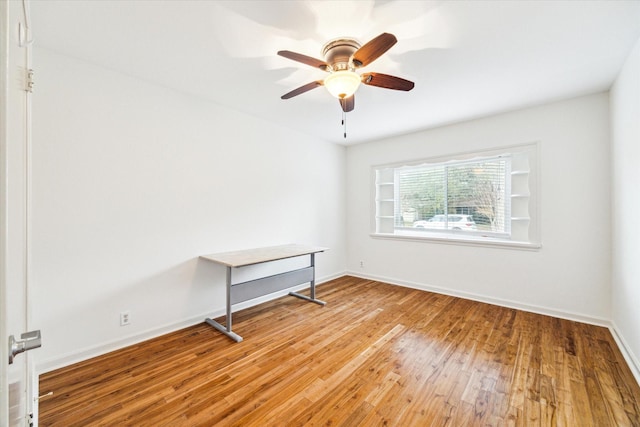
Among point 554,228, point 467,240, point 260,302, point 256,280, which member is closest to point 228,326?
point 256,280

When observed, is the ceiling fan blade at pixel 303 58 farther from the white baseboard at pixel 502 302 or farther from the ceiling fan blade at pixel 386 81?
the white baseboard at pixel 502 302

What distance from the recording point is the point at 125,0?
5.28 ft

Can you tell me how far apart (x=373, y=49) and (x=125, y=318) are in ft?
9.85

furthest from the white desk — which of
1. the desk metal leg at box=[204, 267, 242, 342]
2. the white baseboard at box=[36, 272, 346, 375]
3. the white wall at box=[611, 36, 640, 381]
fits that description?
the white wall at box=[611, 36, 640, 381]

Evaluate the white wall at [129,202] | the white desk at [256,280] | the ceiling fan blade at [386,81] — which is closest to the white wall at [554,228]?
the white desk at [256,280]

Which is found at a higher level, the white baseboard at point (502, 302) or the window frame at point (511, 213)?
the window frame at point (511, 213)

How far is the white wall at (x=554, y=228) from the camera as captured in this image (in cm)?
289

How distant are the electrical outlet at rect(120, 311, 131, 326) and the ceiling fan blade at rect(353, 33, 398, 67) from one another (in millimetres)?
2873

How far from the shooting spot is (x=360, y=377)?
2.05 metres

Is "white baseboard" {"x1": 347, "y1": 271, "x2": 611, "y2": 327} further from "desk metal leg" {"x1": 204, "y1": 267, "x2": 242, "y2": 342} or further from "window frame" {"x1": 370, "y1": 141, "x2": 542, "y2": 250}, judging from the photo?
"desk metal leg" {"x1": 204, "y1": 267, "x2": 242, "y2": 342}

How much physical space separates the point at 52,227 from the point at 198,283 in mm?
1329

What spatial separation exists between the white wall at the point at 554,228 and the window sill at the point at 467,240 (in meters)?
0.06

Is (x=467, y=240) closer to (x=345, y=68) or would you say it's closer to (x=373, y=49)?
(x=345, y=68)

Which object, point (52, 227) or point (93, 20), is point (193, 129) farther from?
point (52, 227)
